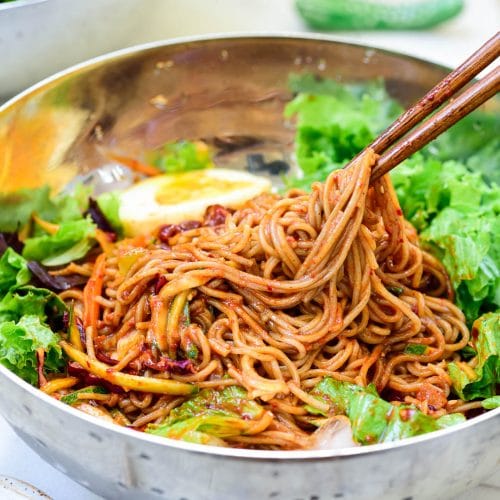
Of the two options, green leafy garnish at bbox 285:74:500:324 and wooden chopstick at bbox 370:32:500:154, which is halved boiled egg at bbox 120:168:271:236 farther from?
wooden chopstick at bbox 370:32:500:154

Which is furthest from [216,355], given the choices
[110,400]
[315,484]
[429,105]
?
[429,105]

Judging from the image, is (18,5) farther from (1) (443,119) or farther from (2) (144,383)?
(1) (443,119)

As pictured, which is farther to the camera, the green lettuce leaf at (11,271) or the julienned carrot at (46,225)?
the julienned carrot at (46,225)

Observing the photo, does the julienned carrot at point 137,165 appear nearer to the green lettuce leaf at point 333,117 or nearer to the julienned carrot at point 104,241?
the julienned carrot at point 104,241

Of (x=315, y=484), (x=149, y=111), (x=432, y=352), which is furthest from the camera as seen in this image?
(x=149, y=111)

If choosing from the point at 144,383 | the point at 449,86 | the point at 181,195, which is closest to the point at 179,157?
the point at 181,195

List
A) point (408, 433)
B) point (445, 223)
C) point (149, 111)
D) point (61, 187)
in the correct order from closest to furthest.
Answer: point (408, 433)
point (445, 223)
point (61, 187)
point (149, 111)

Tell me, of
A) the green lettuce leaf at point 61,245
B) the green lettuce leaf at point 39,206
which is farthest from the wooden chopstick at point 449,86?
the green lettuce leaf at point 39,206

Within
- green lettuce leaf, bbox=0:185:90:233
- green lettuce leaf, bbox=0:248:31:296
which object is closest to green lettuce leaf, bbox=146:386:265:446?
green lettuce leaf, bbox=0:248:31:296

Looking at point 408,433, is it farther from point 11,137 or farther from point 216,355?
point 11,137
